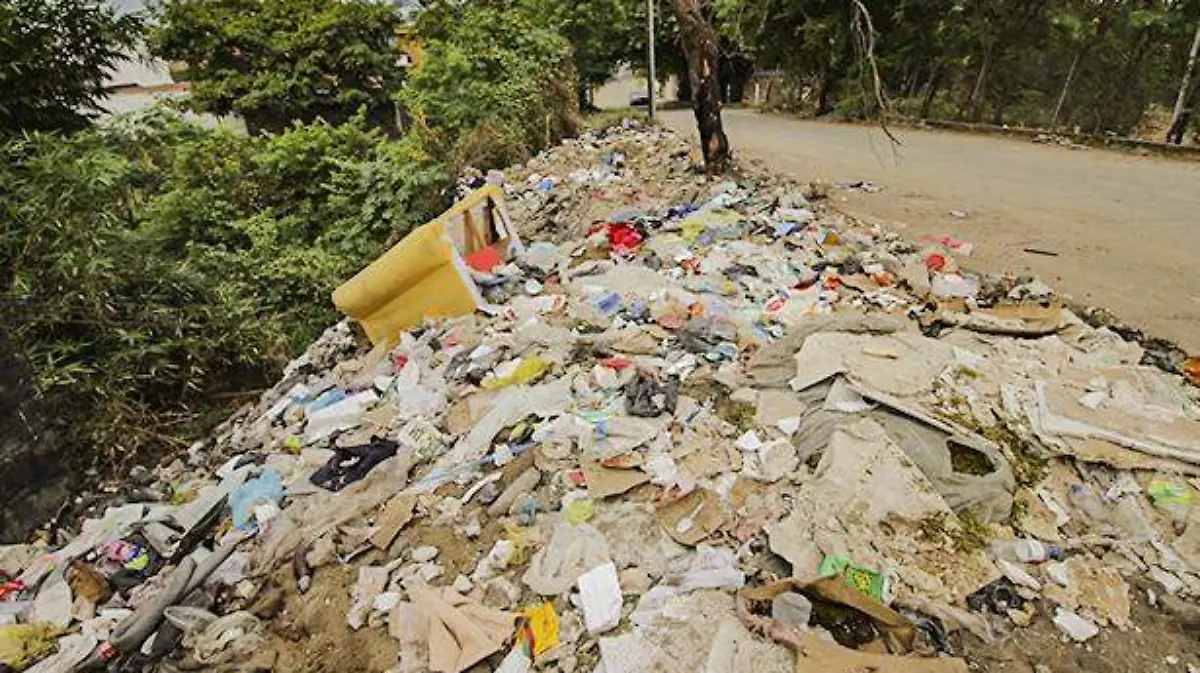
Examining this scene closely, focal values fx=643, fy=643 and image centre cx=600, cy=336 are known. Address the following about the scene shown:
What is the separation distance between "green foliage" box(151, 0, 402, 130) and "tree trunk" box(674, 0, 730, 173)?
9236 millimetres

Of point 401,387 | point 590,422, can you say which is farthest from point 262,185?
point 590,422

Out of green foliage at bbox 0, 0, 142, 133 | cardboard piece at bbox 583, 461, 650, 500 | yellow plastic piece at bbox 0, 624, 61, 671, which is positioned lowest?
yellow plastic piece at bbox 0, 624, 61, 671

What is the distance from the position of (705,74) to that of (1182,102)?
6.50 m

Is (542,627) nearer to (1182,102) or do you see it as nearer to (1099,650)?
(1099,650)

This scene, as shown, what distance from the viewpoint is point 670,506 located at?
260 centimetres

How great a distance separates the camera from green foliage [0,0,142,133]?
Result: 204 inches

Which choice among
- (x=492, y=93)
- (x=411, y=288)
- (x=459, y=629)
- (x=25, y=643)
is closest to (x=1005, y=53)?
(x=492, y=93)

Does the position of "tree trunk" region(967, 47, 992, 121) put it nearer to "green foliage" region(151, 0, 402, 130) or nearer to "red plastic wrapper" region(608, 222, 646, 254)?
"red plastic wrapper" region(608, 222, 646, 254)

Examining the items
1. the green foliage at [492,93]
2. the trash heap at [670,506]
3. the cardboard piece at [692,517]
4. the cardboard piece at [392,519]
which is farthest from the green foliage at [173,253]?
the cardboard piece at [692,517]

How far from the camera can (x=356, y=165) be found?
7.84 m

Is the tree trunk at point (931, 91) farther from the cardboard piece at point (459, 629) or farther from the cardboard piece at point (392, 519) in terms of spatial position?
the cardboard piece at point (459, 629)

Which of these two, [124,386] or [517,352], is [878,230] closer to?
[517,352]

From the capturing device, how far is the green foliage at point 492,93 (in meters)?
8.90

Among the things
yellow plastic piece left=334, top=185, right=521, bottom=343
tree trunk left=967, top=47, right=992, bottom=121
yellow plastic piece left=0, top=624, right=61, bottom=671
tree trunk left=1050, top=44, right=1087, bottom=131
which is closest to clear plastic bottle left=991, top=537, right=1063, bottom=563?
yellow plastic piece left=334, top=185, right=521, bottom=343
